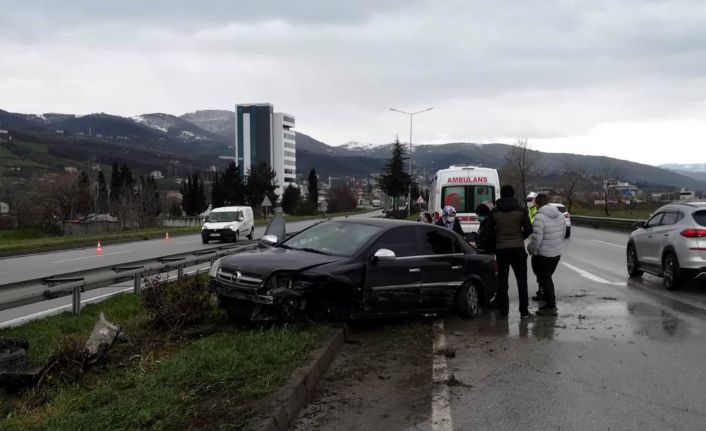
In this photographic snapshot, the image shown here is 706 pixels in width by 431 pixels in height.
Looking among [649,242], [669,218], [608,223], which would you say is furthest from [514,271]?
[608,223]

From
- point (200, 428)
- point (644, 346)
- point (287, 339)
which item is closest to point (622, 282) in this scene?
point (644, 346)

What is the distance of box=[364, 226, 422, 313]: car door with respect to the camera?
7637 millimetres

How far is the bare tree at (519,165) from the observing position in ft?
259

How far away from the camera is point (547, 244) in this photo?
9.27m

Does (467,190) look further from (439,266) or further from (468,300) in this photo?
(439,266)

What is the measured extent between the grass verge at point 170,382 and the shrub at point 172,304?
170 millimetres

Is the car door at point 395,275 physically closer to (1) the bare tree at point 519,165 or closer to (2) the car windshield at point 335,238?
(2) the car windshield at point 335,238

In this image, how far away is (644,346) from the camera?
23.5ft

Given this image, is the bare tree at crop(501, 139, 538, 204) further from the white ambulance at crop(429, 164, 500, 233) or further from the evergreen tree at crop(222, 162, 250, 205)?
the white ambulance at crop(429, 164, 500, 233)

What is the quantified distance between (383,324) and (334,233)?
1.42 m

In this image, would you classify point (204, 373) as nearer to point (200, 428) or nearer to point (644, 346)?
point (200, 428)

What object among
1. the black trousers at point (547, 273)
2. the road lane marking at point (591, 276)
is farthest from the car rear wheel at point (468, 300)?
the road lane marking at point (591, 276)

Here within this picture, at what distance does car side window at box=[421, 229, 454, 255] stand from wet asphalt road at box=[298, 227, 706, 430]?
40.4 inches

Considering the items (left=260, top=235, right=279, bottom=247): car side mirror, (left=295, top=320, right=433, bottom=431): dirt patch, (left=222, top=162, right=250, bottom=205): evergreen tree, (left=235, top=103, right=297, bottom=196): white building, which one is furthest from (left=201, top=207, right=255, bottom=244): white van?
(left=235, top=103, right=297, bottom=196): white building
